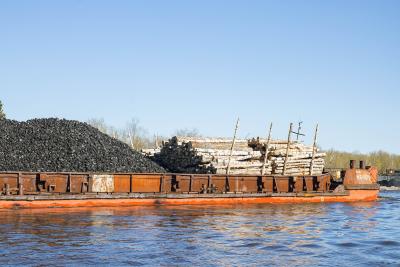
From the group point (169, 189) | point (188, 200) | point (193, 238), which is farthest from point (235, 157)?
point (193, 238)

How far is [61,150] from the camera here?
62.0ft

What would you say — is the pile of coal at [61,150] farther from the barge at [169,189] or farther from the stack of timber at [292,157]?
the stack of timber at [292,157]

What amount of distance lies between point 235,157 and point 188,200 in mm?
4995

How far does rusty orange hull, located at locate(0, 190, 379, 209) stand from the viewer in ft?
51.8

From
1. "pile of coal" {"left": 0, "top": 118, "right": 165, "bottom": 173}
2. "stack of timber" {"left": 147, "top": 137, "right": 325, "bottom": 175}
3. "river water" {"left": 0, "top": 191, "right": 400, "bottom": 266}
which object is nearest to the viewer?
"river water" {"left": 0, "top": 191, "right": 400, "bottom": 266}

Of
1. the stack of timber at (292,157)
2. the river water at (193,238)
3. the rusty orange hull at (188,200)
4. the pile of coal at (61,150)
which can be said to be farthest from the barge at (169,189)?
the stack of timber at (292,157)

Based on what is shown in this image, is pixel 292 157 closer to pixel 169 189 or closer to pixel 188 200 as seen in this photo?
pixel 188 200

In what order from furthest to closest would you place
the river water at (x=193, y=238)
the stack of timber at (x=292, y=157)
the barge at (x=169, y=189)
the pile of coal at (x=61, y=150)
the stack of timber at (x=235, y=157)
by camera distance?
1. the stack of timber at (x=292, y=157)
2. the stack of timber at (x=235, y=157)
3. the pile of coal at (x=61, y=150)
4. the barge at (x=169, y=189)
5. the river water at (x=193, y=238)

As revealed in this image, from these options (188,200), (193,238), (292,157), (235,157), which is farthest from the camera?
(292,157)

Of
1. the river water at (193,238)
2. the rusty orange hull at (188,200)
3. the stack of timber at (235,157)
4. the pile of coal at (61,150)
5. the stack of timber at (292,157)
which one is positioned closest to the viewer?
the river water at (193,238)

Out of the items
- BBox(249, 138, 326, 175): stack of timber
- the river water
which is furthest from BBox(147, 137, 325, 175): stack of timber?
the river water

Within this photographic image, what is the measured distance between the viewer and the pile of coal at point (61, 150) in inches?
707

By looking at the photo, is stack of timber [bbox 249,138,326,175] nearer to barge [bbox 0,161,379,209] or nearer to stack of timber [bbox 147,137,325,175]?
stack of timber [bbox 147,137,325,175]

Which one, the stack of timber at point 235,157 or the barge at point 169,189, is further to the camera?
the stack of timber at point 235,157
